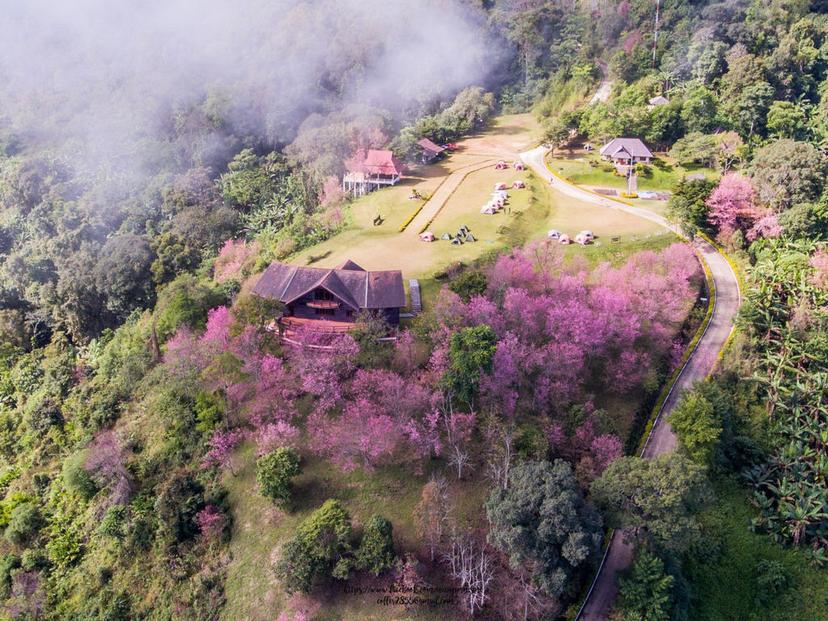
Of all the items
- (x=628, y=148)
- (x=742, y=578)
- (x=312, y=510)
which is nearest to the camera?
(x=742, y=578)

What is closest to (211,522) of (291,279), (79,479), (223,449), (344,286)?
(223,449)

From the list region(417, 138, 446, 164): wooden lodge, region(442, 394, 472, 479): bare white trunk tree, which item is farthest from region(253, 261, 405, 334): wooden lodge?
region(417, 138, 446, 164): wooden lodge

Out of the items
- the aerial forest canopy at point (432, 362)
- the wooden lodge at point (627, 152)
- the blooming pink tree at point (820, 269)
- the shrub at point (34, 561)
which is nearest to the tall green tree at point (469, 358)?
the aerial forest canopy at point (432, 362)

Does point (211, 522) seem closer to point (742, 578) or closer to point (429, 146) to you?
point (742, 578)

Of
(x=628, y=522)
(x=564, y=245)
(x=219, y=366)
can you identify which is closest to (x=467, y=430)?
(x=628, y=522)

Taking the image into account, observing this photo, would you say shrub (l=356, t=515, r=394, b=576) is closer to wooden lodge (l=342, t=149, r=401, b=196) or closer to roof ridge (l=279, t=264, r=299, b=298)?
roof ridge (l=279, t=264, r=299, b=298)
